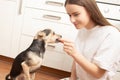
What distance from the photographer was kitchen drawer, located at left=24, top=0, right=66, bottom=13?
1.95 metres

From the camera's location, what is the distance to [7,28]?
2.19 m

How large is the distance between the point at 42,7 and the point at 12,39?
49 cm

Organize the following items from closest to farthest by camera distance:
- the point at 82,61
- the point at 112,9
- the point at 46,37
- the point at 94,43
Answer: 1. the point at 82,61
2. the point at 94,43
3. the point at 46,37
4. the point at 112,9

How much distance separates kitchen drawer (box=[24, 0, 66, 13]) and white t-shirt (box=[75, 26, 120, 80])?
2.74 ft

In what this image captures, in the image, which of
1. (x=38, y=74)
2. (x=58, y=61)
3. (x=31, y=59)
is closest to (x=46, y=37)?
(x=31, y=59)

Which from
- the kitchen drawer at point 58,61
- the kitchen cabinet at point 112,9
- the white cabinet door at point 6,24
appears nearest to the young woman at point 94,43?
the kitchen cabinet at point 112,9

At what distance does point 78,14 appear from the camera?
3.24ft

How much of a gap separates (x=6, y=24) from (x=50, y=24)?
49 cm

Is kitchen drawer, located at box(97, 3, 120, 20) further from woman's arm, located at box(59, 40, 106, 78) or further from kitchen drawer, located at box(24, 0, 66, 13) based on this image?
woman's arm, located at box(59, 40, 106, 78)

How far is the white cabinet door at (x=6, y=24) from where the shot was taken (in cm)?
212

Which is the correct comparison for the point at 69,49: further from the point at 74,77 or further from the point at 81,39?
the point at 74,77

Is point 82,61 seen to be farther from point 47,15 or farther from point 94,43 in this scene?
point 47,15

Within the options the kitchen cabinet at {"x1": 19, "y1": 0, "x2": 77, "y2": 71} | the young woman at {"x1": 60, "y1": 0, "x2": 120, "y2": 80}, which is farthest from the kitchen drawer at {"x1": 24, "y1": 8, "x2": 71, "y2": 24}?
the young woman at {"x1": 60, "y1": 0, "x2": 120, "y2": 80}

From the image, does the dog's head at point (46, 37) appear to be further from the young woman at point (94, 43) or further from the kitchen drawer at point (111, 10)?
the kitchen drawer at point (111, 10)
